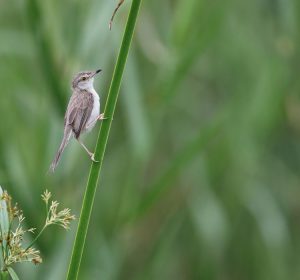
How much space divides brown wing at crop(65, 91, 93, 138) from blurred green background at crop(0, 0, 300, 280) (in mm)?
960

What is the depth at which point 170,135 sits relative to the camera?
4316 mm

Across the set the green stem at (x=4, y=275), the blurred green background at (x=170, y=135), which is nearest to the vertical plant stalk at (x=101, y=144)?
the green stem at (x=4, y=275)

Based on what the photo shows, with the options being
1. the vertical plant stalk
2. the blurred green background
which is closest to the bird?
the vertical plant stalk

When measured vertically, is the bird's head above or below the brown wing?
above

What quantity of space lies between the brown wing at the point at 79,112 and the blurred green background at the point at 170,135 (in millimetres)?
960

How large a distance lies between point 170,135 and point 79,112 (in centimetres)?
243

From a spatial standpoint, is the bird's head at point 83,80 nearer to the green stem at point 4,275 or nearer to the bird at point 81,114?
the bird at point 81,114

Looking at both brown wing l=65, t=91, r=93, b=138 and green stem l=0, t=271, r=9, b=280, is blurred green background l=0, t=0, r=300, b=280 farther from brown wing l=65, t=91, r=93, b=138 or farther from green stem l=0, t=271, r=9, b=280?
green stem l=0, t=271, r=9, b=280

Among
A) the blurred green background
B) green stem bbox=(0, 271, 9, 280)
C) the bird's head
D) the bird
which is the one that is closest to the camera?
green stem bbox=(0, 271, 9, 280)

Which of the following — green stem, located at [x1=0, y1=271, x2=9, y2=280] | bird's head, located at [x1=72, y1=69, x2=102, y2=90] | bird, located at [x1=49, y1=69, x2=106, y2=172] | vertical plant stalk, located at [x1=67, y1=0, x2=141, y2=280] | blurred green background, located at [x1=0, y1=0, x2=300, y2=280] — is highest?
blurred green background, located at [x1=0, y1=0, x2=300, y2=280]

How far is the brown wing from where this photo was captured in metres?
1.86

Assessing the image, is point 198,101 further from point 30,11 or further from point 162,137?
point 30,11

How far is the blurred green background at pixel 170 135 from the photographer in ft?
10.2

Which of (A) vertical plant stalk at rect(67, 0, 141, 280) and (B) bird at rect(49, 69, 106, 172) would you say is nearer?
(A) vertical plant stalk at rect(67, 0, 141, 280)
